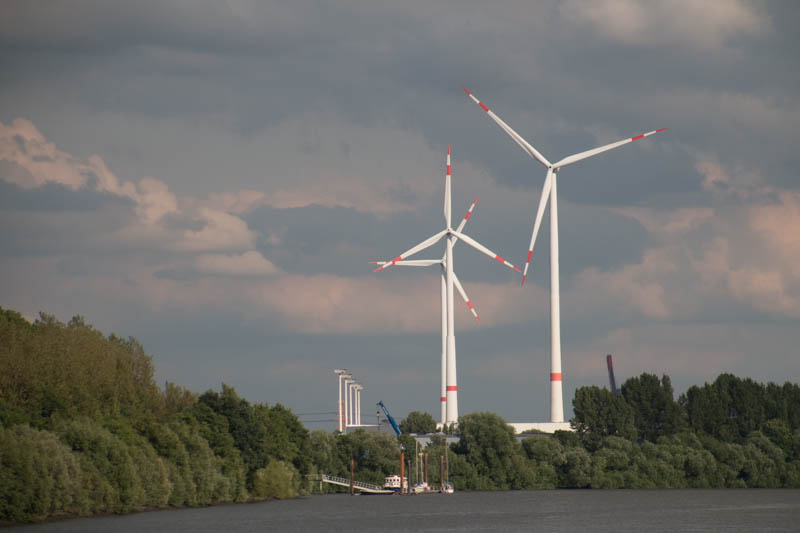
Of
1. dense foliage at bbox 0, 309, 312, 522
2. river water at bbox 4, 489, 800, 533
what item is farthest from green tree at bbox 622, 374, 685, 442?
dense foliage at bbox 0, 309, 312, 522

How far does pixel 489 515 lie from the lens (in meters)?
111

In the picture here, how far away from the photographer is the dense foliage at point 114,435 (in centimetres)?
8450

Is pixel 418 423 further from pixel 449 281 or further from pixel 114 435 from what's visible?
pixel 114 435

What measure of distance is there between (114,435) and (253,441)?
28.6 metres

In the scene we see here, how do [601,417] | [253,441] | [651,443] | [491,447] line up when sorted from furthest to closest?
[601,417]
[651,443]
[491,447]
[253,441]

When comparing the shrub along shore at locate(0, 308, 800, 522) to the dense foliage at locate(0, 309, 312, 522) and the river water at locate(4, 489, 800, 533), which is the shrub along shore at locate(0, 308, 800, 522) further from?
the river water at locate(4, 489, 800, 533)

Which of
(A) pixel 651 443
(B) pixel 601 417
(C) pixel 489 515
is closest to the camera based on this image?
(C) pixel 489 515

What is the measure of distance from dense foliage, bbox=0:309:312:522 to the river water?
2044 millimetres

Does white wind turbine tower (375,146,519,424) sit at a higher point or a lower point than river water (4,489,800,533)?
higher

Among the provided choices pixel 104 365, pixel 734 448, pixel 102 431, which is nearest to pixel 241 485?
pixel 104 365

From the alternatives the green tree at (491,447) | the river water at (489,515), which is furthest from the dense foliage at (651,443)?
the river water at (489,515)

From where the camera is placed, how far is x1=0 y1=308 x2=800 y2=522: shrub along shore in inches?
3588

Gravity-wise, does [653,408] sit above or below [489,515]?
above

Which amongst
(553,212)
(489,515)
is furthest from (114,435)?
(553,212)
